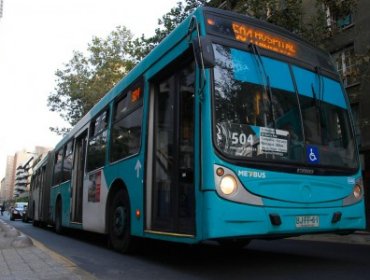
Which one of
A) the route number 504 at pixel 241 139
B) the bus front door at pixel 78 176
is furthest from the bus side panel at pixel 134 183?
the bus front door at pixel 78 176

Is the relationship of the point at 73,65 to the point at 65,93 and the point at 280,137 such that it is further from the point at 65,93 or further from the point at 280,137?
the point at 280,137

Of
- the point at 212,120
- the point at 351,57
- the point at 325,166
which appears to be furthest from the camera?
the point at 351,57

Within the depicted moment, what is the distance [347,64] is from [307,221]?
15449mm

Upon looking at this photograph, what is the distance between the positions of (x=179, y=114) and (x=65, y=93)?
3177 cm

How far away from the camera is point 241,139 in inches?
234

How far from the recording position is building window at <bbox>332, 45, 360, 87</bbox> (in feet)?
58.6

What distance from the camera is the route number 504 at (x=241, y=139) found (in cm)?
591

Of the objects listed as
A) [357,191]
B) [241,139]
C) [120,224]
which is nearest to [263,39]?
[241,139]

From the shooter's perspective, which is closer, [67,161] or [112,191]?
[112,191]

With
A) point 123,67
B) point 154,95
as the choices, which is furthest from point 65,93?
point 154,95

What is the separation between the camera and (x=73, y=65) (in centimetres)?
3669

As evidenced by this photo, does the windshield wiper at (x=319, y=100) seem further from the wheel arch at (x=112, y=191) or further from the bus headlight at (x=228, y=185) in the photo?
the wheel arch at (x=112, y=191)

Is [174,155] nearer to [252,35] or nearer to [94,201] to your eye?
[252,35]

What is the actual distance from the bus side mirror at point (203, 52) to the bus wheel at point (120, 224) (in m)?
3.26
